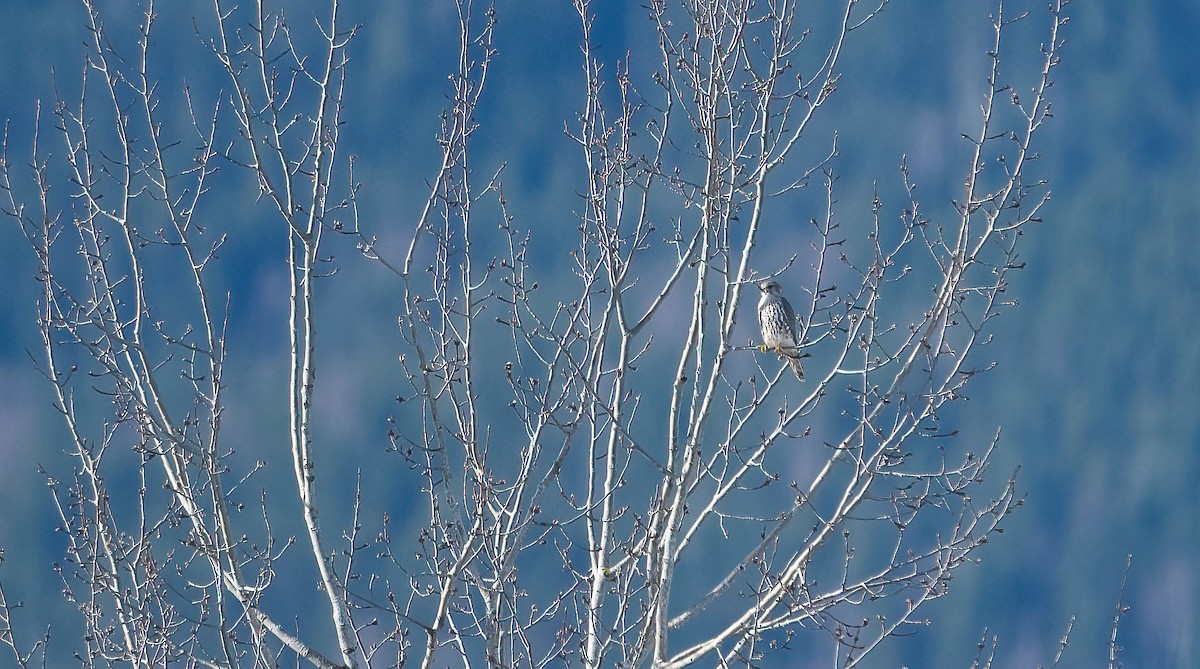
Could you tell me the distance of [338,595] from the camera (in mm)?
4617

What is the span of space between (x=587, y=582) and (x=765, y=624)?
2.71 ft

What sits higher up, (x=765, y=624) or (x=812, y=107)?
(x=812, y=107)

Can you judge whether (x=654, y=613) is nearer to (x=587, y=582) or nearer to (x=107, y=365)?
(x=587, y=582)

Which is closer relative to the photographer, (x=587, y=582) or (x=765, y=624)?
(x=765, y=624)

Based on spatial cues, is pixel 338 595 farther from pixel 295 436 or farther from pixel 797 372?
pixel 797 372

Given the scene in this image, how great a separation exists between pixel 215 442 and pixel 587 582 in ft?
5.29

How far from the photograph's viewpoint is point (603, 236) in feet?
14.8

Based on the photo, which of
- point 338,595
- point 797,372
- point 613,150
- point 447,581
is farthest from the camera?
point 797,372

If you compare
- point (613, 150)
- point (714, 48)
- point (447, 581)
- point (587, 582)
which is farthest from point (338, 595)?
point (714, 48)

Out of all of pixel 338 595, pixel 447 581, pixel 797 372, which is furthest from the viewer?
pixel 797 372

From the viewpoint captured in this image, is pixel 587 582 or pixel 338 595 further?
pixel 587 582

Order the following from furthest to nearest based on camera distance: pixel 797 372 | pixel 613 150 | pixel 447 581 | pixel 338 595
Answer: pixel 797 372 < pixel 613 150 < pixel 338 595 < pixel 447 581

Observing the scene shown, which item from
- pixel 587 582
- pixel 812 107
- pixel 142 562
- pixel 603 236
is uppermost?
pixel 812 107

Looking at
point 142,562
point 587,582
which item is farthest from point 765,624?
point 142,562
